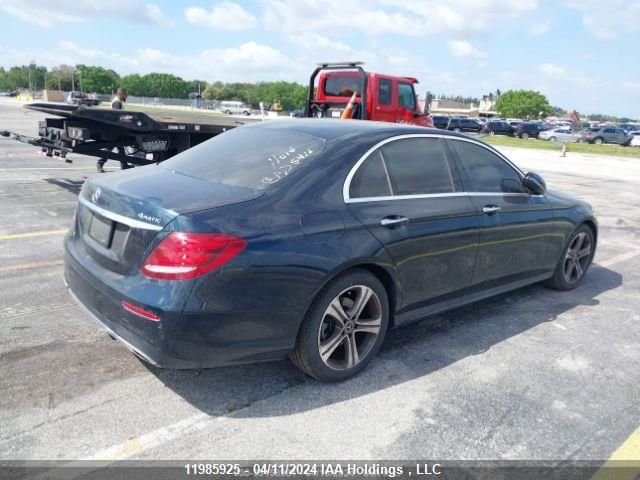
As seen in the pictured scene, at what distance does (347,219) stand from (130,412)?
5.37 feet

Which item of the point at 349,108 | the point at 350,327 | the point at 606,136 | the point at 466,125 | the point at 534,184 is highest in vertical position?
the point at 606,136

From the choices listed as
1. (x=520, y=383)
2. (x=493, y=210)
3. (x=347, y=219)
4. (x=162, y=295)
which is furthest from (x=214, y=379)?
(x=493, y=210)

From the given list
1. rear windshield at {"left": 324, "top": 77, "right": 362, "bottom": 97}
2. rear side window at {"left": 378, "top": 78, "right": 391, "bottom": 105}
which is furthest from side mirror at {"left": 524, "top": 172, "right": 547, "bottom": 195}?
rear windshield at {"left": 324, "top": 77, "right": 362, "bottom": 97}

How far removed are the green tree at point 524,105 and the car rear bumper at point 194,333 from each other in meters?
143

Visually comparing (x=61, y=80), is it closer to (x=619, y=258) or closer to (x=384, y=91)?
(x=384, y=91)

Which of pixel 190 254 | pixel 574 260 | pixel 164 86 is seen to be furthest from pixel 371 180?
pixel 164 86

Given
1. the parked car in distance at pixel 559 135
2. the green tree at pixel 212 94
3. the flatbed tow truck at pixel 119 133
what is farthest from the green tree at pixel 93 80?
the flatbed tow truck at pixel 119 133

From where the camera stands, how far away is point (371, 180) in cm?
351

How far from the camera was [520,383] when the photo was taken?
3.54m

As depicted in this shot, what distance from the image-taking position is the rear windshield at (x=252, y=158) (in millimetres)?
3292

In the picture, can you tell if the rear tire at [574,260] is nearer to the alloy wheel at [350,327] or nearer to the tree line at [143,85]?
the alloy wheel at [350,327]

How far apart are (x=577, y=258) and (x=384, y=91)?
322 inches

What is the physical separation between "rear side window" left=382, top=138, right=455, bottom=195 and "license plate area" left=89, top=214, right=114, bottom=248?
181 centimetres

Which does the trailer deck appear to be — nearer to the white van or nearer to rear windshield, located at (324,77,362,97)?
rear windshield, located at (324,77,362,97)
